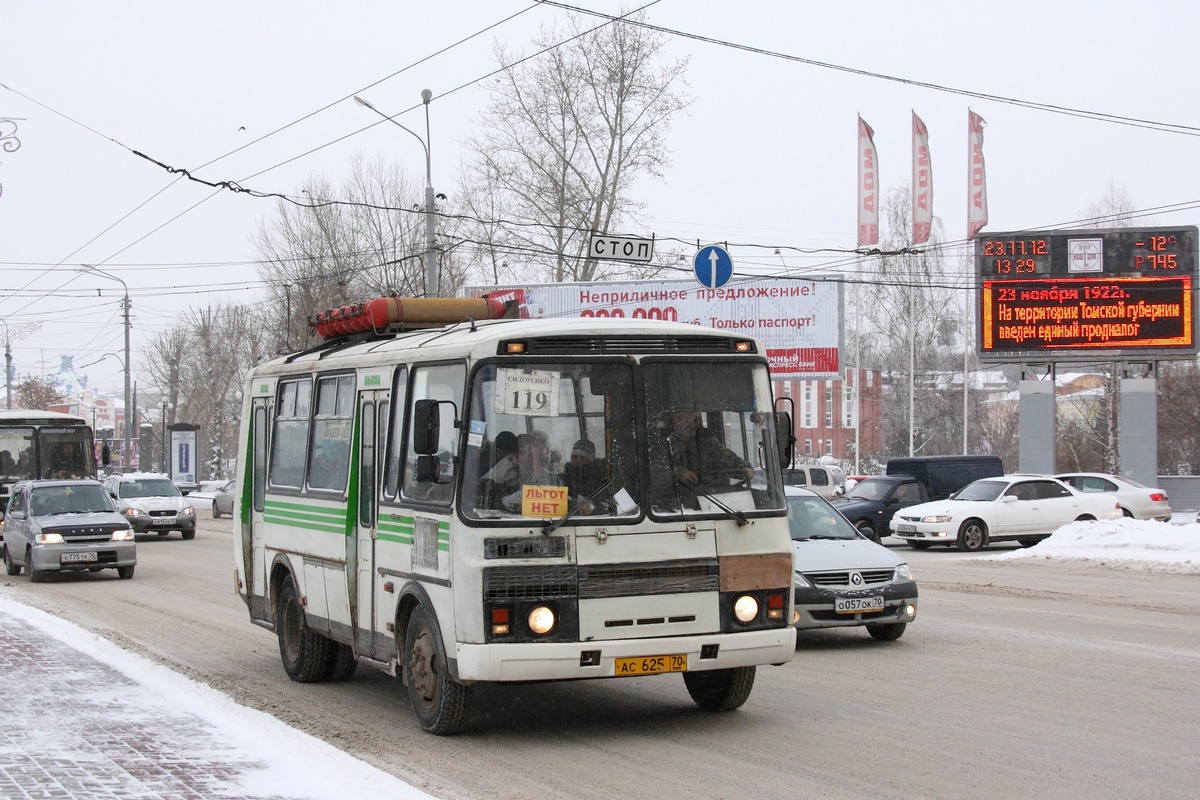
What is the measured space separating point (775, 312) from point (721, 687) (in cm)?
3913

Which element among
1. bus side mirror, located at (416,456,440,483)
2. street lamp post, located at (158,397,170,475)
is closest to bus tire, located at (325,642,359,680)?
bus side mirror, located at (416,456,440,483)

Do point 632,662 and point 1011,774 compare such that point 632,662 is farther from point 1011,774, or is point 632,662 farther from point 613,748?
point 1011,774

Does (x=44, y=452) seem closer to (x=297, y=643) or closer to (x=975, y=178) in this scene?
(x=297, y=643)

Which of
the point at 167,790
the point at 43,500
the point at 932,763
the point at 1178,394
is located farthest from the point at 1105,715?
the point at 1178,394

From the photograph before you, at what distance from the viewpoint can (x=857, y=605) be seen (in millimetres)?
12961

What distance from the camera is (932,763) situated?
7.83 metres

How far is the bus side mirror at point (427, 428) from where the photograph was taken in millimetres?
8438

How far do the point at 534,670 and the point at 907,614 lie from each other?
19.2 feet

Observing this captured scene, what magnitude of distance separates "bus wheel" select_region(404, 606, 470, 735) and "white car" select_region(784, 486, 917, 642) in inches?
191

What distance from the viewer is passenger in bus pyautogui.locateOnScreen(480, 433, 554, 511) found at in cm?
845

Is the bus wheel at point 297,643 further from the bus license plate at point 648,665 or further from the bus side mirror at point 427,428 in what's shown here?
the bus license plate at point 648,665

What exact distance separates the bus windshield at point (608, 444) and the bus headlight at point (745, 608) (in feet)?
1.84

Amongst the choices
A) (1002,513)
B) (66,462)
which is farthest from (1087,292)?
(66,462)

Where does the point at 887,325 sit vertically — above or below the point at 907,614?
above
